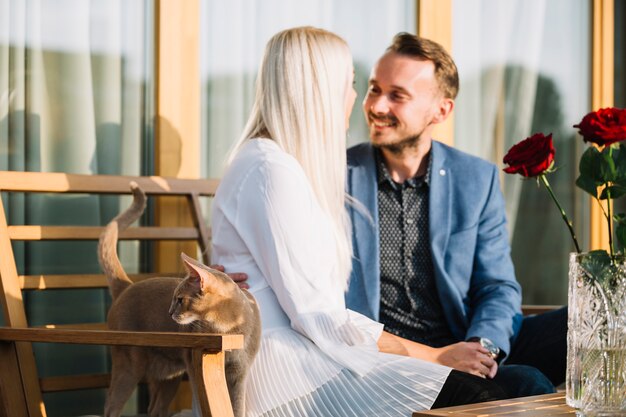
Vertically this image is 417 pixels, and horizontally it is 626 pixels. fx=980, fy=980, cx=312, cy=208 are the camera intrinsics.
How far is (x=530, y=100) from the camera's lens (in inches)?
161

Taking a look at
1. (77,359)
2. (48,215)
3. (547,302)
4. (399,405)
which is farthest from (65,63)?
(547,302)

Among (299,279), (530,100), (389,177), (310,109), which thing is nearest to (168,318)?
(299,279)

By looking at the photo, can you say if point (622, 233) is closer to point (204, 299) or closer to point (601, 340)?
point (601, 340)

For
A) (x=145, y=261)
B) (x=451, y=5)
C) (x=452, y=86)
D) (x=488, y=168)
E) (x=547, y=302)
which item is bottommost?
(x=547, y=302)

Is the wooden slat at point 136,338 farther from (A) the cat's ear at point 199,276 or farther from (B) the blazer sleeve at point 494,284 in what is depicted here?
(B) the blazer sleeve at point 494,284

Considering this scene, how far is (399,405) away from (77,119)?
1.36m

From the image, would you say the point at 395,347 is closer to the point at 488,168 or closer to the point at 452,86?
the point at 488,168

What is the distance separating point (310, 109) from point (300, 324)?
572mm

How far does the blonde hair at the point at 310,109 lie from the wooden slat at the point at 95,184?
17.6 inches

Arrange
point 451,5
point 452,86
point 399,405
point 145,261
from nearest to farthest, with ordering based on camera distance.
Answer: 1. point 399,405
2. point 145,261
3. point 452,86
4. point 451,5

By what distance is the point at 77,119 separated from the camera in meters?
2.92

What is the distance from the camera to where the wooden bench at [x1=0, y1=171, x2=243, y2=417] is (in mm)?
1901

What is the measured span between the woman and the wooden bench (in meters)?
0.32

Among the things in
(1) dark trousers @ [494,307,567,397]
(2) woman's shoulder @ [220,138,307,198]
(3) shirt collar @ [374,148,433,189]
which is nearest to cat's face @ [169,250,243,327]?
(2) woman's shoulder @ [220,138,307,198]
